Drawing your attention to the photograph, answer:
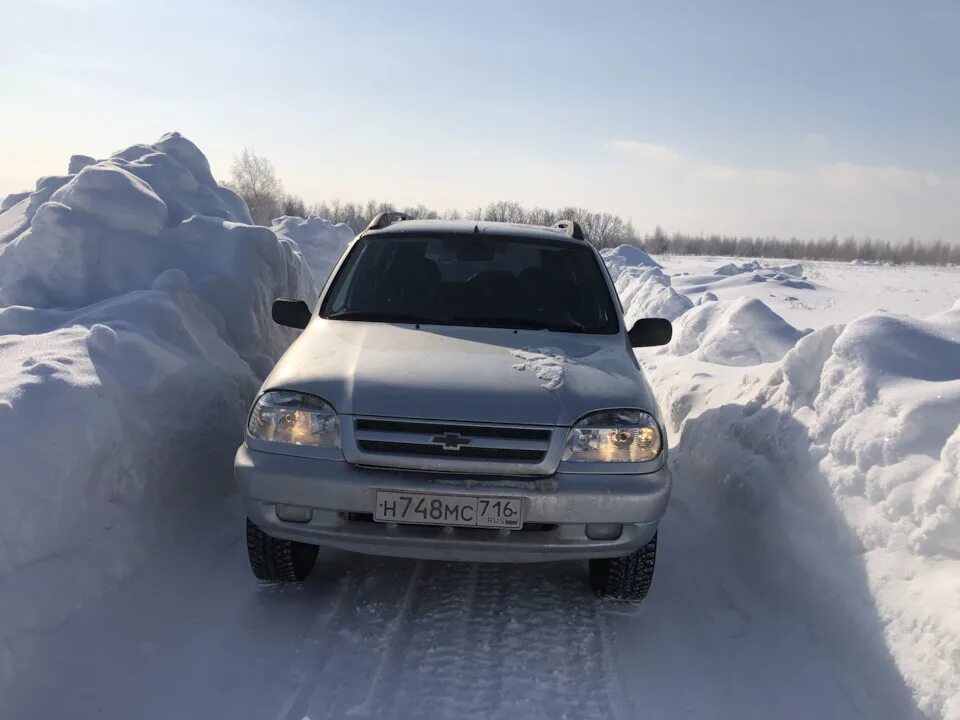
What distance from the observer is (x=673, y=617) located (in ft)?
11.3

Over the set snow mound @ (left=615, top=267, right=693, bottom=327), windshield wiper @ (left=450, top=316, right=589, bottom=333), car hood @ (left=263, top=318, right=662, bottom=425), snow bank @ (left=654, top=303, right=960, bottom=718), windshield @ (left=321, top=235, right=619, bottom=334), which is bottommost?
snow mound @ (left=615, top=267, right=693, bottom=327)

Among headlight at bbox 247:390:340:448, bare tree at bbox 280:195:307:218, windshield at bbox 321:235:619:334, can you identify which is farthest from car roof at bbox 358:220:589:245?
bare tree at bbox 280:195:307:218

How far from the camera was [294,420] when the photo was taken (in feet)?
10.3

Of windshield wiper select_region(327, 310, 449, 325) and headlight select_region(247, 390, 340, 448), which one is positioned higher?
windshield wiper select_region(327, 310, 449, 325)

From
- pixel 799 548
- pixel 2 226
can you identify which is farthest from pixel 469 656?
pixel 2 226

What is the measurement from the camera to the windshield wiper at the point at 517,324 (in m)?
3.92

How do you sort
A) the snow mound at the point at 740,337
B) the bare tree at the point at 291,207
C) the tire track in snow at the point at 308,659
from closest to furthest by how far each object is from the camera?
the tire track in snow at the point at 308,659 → the snow mound at the point at 740,337 → the bare tree at the point at 291,207

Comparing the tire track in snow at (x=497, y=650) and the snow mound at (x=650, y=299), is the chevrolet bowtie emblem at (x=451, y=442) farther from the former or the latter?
the snow mound at (x=650, y=299)

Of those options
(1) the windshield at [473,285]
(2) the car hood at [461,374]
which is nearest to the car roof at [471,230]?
(1) the windshield at [473,285]

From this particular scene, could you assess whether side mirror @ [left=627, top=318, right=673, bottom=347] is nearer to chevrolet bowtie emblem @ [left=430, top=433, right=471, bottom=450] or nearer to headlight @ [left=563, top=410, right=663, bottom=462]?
headlight @ [left=563, top=410, right=663, bottom=462]

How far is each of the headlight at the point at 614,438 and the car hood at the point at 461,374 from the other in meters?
0.05

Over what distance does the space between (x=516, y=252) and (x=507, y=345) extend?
106cm

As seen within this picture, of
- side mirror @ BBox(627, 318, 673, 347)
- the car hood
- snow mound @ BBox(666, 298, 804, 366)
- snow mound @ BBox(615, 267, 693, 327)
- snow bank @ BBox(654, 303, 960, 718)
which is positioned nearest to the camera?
snow bank @ BBox(654, 303, 960, 718)

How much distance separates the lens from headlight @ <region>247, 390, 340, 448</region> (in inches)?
121
